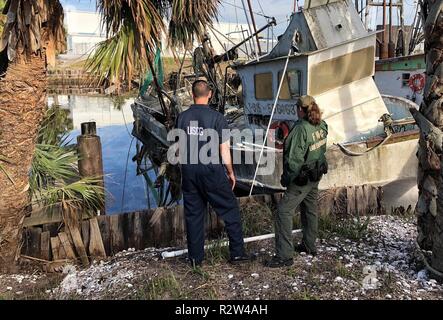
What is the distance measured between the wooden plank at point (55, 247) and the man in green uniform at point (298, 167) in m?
3.01

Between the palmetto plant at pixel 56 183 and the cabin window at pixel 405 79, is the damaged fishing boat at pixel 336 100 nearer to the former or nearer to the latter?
the cabin window at pixel 405 79

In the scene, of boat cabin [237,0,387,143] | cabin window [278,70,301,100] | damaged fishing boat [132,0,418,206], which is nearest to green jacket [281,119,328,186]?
damaged fishing boat [132,0,418,206]

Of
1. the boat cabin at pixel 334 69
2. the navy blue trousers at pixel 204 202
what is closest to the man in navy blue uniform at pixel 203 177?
the navy blue trousers at pixel 204 202

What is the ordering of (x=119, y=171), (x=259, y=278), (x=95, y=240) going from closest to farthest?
(x=259, y=278), (x=95, y=240), (x=119, y=171)

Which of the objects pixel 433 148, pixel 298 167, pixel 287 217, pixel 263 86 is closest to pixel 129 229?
pixel 287 217

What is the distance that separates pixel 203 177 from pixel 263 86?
694 centimetres

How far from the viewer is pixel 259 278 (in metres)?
4.53

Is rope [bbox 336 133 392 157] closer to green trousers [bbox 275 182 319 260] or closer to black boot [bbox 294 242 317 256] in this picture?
black boot [bbox 294 242 317 256]

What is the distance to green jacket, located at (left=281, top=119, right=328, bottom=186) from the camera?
15.3 ft

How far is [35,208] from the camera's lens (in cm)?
623

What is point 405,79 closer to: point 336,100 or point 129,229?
point 336,100

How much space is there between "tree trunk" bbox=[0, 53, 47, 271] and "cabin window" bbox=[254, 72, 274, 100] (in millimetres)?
6443

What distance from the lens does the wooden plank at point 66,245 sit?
5.98 m
